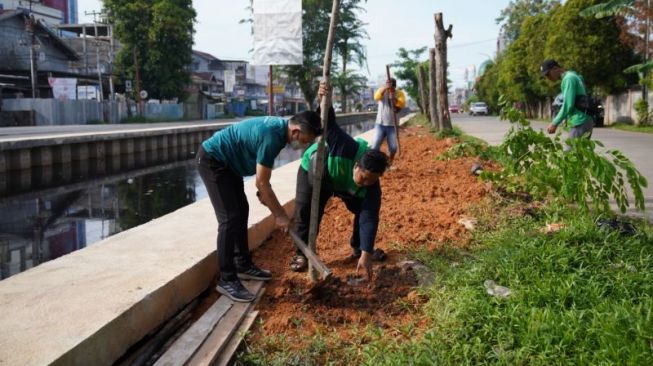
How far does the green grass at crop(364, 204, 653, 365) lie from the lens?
255cm

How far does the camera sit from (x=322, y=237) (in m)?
5.12

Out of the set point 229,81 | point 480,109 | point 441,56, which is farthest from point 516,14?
point 441,56

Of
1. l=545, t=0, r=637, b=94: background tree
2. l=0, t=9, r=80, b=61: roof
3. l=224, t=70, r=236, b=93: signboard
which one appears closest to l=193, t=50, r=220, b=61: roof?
l=224, t=70, r=236, b=93: signboard

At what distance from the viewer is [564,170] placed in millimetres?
4480

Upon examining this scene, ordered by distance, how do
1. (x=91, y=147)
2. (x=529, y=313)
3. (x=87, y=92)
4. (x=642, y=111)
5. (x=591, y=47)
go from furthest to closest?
(x=87, y=92) → (x=591, y=47) → (x=642, y=111) → (x=91, y=147) → (x=529, y=313)

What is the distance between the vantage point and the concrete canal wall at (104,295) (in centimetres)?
251

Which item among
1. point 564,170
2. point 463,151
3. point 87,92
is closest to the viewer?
point 564,170

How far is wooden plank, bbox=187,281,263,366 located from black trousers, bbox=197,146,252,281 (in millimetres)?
256

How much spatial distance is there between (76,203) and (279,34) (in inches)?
294

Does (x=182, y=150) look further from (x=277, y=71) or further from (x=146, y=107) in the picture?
(x=146, y=107)

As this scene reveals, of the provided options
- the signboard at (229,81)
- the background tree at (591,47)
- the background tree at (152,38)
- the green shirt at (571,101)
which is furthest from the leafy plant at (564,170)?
the signboard at (229,81)

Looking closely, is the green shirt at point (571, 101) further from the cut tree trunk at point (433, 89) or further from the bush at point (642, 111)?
the bush at point (642, 111)

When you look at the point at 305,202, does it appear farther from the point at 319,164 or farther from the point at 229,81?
the point at 229,81

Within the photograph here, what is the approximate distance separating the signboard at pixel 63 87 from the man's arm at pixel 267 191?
30.0 m
